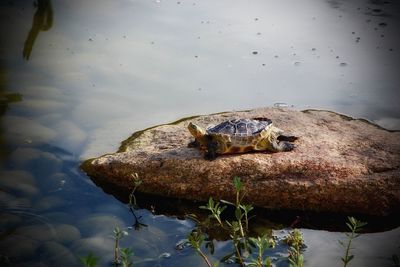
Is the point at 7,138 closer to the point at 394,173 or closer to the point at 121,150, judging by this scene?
the point at 121,150

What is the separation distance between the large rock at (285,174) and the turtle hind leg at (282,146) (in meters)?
0.06

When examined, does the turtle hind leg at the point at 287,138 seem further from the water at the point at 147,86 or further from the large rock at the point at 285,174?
the water at the point at 147,86

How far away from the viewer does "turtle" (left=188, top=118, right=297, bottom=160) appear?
506 cm

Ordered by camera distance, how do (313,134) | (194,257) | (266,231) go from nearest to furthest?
(194,257)
(266,231)
(313,134)

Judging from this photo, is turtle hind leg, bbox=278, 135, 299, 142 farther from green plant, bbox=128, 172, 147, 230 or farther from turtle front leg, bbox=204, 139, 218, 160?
green plant, bbox=128, 172, 147, 230

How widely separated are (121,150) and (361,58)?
206 inches

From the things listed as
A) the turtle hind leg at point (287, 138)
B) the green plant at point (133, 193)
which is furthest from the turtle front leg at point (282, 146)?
the green plant at point (133, 193)

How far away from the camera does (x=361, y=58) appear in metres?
8.68

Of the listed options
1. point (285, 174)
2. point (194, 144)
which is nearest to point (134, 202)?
point (194, 144)

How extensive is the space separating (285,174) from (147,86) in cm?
336

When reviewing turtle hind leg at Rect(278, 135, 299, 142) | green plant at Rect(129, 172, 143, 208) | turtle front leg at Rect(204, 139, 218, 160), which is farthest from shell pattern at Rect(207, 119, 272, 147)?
green plant at Rect(129, 172, 143, 208)

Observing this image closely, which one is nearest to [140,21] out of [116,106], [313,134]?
[116,106]

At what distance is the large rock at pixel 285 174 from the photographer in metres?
4.96

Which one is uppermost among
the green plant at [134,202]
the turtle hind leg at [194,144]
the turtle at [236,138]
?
the turtle at [236,138]
